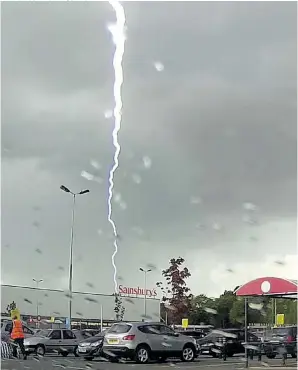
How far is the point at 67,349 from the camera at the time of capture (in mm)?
28469

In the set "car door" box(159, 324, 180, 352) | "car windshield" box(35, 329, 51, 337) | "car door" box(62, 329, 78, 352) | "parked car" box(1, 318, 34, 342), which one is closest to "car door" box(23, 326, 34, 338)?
"parked car" box(1, 318, 34, 342)

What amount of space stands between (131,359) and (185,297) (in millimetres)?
20363

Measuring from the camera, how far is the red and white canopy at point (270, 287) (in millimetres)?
19047

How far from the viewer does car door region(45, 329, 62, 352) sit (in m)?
28.2

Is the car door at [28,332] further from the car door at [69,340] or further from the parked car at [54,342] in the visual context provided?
the car door at [69,340]

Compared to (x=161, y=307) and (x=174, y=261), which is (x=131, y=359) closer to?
(x=174, y=261)

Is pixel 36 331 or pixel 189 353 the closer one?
pixel 189 353

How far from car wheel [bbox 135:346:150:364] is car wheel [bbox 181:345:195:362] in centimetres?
155

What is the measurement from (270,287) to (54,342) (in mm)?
12530

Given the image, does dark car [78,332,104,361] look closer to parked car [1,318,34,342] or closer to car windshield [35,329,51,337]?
car windshield [35,329,51,337]

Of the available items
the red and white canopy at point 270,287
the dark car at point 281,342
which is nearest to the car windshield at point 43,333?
the dark car at point 281,342

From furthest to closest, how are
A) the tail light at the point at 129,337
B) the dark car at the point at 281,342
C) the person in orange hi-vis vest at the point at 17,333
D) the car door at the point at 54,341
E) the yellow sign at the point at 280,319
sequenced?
the car door at the point at 54,341 → the yellow sign at the point at 280,319 → the dark car at the point at 281,342 → the person in orange hi-vis vest at the point at 17,333 → the tail light at the point at 129,337

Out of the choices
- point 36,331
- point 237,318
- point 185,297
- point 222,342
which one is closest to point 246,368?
point 222,342

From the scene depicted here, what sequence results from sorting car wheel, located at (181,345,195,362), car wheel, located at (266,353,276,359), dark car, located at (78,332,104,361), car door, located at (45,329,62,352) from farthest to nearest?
1. car door, located at (45,329,62,352)
2. dark car, located at (78,332,104,361)
3. car wheel, located at (266,353,276,359)
4. car wheel, located at (181,345,195,362)
